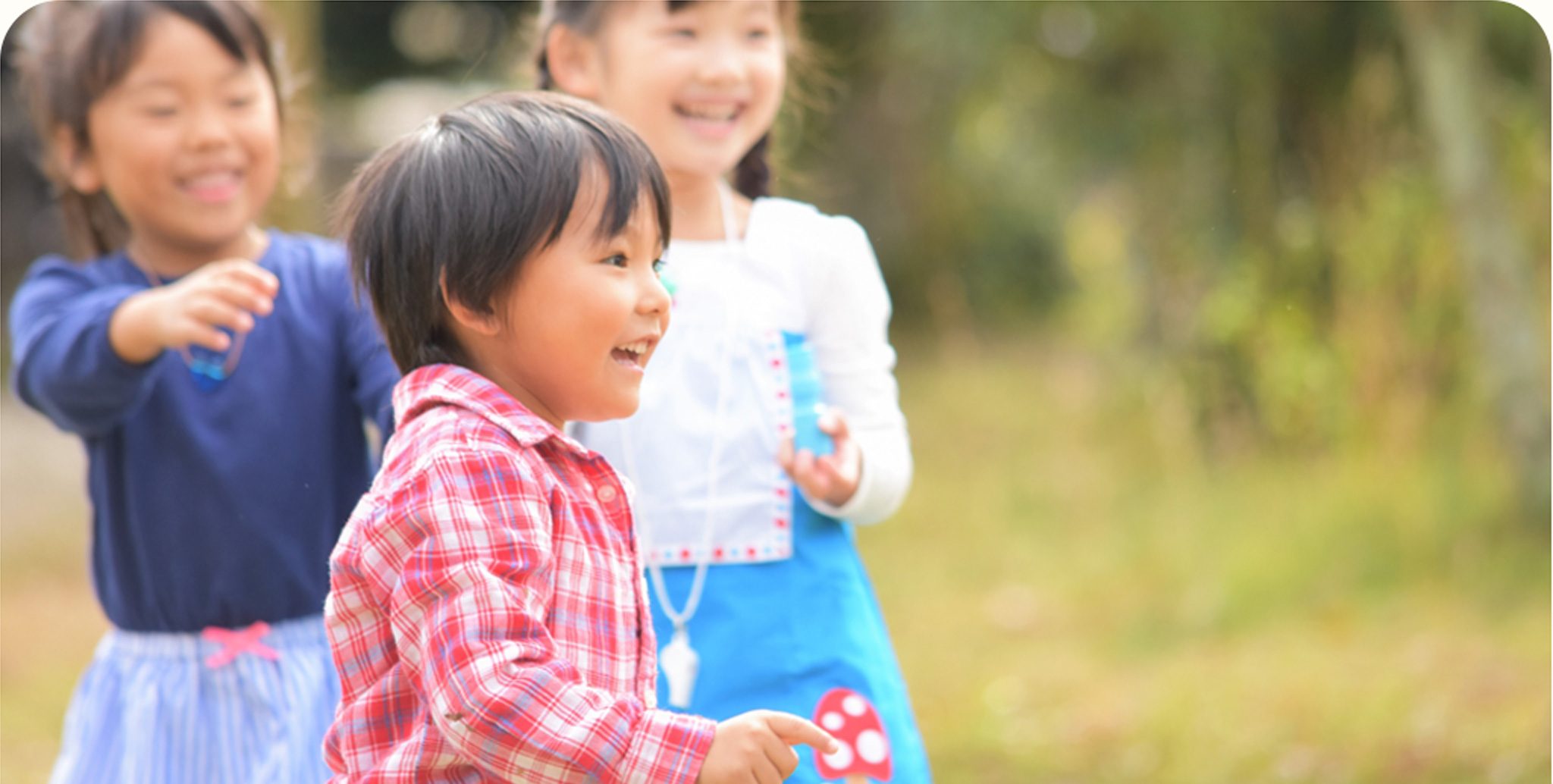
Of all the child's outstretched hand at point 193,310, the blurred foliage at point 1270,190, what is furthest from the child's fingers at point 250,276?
the blurred foliage at point 1270,190

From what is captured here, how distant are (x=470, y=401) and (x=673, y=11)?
2.69ft

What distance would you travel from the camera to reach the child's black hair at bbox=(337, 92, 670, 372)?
133 centimetres

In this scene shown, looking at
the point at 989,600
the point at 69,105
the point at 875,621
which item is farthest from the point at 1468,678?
the point at 69,105

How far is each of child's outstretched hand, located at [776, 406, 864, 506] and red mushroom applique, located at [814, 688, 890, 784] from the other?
236mm

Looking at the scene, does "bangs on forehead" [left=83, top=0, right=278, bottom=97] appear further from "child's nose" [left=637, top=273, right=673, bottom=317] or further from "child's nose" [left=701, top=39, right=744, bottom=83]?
"child's nose" [left=637, top=273, right=673, bottom=317]

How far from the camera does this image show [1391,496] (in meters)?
4.32

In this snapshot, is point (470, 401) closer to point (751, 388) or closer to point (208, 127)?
point (751, 388)

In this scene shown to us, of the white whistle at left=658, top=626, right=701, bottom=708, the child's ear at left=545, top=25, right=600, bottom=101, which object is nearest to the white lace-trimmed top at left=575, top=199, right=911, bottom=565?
the white whistle at left=658, top=626, right=701, bottom=708

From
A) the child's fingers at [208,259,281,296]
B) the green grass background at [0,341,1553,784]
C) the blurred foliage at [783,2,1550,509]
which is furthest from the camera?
the blurred foliage at [783,2,1550,509]

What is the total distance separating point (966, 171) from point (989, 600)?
7.12 m

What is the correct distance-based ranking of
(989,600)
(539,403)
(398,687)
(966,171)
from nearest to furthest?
(398,687)
(539,403)
(989,600)
(966,171)

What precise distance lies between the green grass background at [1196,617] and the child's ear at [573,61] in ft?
6.48

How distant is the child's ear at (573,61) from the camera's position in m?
2.04

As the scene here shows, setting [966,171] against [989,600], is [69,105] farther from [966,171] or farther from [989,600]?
[966,171]
